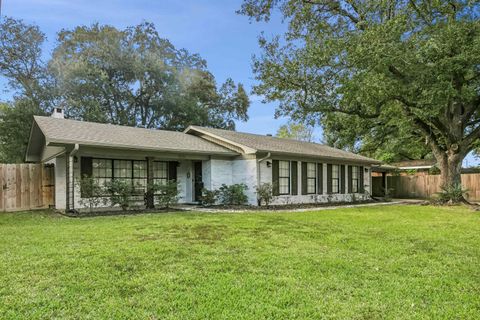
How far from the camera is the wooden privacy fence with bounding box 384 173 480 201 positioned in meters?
20.2

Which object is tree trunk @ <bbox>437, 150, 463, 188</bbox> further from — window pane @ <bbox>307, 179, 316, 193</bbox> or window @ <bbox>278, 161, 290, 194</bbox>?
window @ <bbox>278, 161, 290, 194</bbox>

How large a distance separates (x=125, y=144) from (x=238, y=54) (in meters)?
9.14

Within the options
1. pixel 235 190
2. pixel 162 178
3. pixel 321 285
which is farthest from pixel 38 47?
pixel 321 285

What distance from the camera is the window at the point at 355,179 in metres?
18.8

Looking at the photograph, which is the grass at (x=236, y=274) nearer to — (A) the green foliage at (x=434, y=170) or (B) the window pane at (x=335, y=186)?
(B) the window pane at (x=335, y=186)

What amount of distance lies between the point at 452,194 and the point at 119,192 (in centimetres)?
1449

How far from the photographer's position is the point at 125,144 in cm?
1134

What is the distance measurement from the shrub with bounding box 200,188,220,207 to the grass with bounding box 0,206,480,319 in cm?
597

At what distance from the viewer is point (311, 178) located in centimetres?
1616

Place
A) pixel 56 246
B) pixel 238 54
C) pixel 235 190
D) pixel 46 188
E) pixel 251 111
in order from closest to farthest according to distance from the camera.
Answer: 1. pixel 56 246
2. pixel 46 188
3. pixel 235 190
4. pixel 238 54
5. pixel 251 111

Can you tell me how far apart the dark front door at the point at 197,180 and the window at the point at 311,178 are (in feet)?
16.9

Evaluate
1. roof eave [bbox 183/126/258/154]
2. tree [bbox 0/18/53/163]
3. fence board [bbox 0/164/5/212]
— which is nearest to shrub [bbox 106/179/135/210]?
fence board [bbox 0/164/5/212]

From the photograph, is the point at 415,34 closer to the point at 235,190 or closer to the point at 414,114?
the point at 414,114

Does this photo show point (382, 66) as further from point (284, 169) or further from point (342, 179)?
point (342, 179)
